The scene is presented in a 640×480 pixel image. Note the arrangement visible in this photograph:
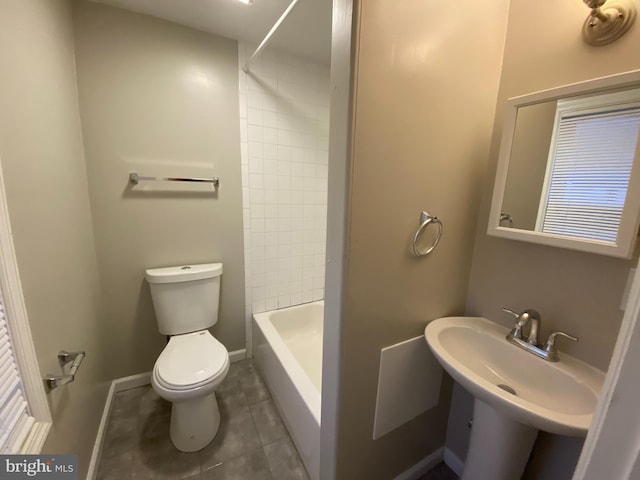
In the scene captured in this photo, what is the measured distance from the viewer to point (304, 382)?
1432 mm

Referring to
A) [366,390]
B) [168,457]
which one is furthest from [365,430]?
[168,457]

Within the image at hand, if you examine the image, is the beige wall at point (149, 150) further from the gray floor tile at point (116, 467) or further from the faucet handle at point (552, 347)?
the faucet handle at point (552, 347)

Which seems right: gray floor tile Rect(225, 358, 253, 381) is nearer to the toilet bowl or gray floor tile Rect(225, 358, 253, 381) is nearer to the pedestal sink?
the toilet bowl

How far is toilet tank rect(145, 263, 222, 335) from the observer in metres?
1.70

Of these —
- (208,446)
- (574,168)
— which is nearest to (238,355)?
(208,446)

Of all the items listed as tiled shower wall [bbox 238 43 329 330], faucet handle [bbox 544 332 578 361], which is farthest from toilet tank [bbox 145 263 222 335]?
faucet handle [bbox 544 332 578 361]

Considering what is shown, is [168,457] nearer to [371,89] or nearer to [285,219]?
[285,219]

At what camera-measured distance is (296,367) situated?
155cm

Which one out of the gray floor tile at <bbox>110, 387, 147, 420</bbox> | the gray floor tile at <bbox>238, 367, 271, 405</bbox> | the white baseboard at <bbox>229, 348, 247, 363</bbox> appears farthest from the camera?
the white baseboard at <bbox>229, 348, 247, 363</bbox>

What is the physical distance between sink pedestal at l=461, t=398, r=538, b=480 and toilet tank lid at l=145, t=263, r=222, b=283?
5.34ft

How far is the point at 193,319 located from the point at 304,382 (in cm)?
89

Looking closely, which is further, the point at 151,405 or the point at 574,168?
the point at 151,405

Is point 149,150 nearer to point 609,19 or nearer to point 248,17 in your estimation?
point 248,17

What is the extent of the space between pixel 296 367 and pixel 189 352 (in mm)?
644
